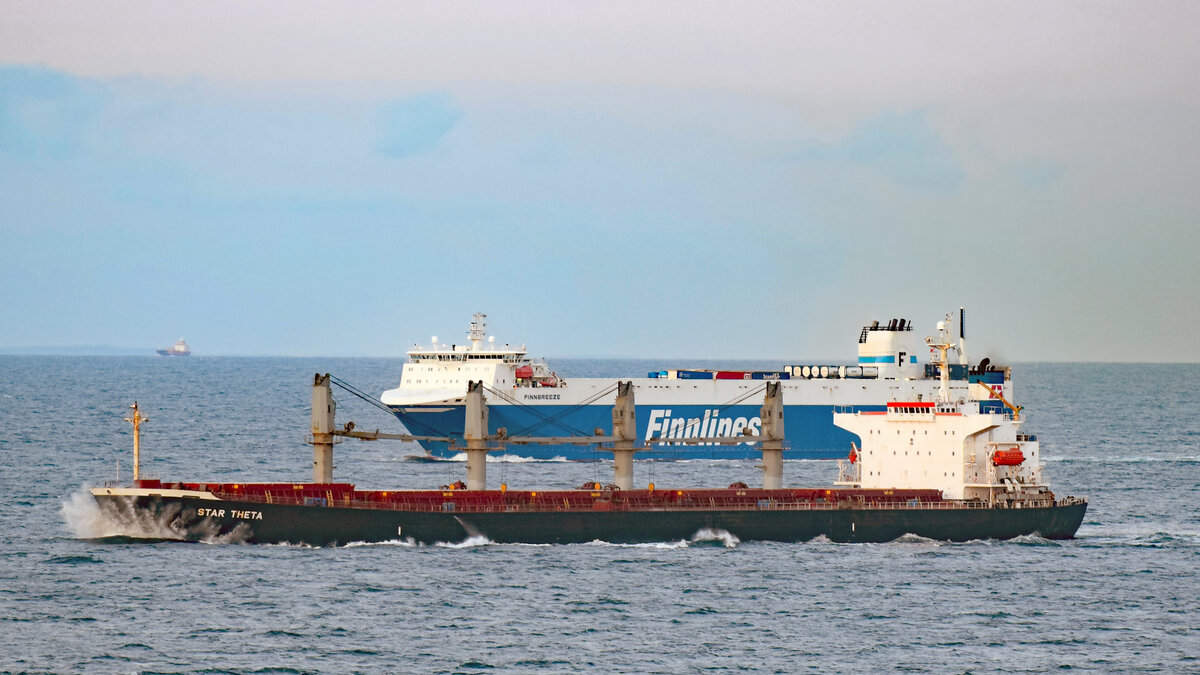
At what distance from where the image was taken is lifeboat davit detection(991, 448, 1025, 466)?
55625mm

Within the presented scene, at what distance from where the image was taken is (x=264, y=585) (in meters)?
44.0

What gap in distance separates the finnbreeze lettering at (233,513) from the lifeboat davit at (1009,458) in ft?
87.4

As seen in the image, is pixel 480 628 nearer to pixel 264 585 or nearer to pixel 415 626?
pixel 415 626

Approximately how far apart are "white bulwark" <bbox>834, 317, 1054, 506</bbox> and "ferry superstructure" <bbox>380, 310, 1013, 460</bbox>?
25889 millimetres

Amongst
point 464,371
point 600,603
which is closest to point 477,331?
point 464,371

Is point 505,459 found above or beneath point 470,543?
above

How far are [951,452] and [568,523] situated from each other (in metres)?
14.9

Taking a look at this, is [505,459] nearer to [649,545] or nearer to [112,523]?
[649,545]

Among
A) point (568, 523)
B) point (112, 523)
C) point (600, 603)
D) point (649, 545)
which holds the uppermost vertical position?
point (112, 523)

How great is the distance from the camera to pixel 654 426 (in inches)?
3447

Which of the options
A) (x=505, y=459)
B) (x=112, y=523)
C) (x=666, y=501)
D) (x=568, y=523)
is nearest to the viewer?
(x=112, y=523)

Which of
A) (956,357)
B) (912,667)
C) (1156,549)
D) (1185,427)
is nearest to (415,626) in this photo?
(912,667)

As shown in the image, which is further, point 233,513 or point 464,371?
point 464,371

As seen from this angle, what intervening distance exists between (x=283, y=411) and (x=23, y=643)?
98.6 m
